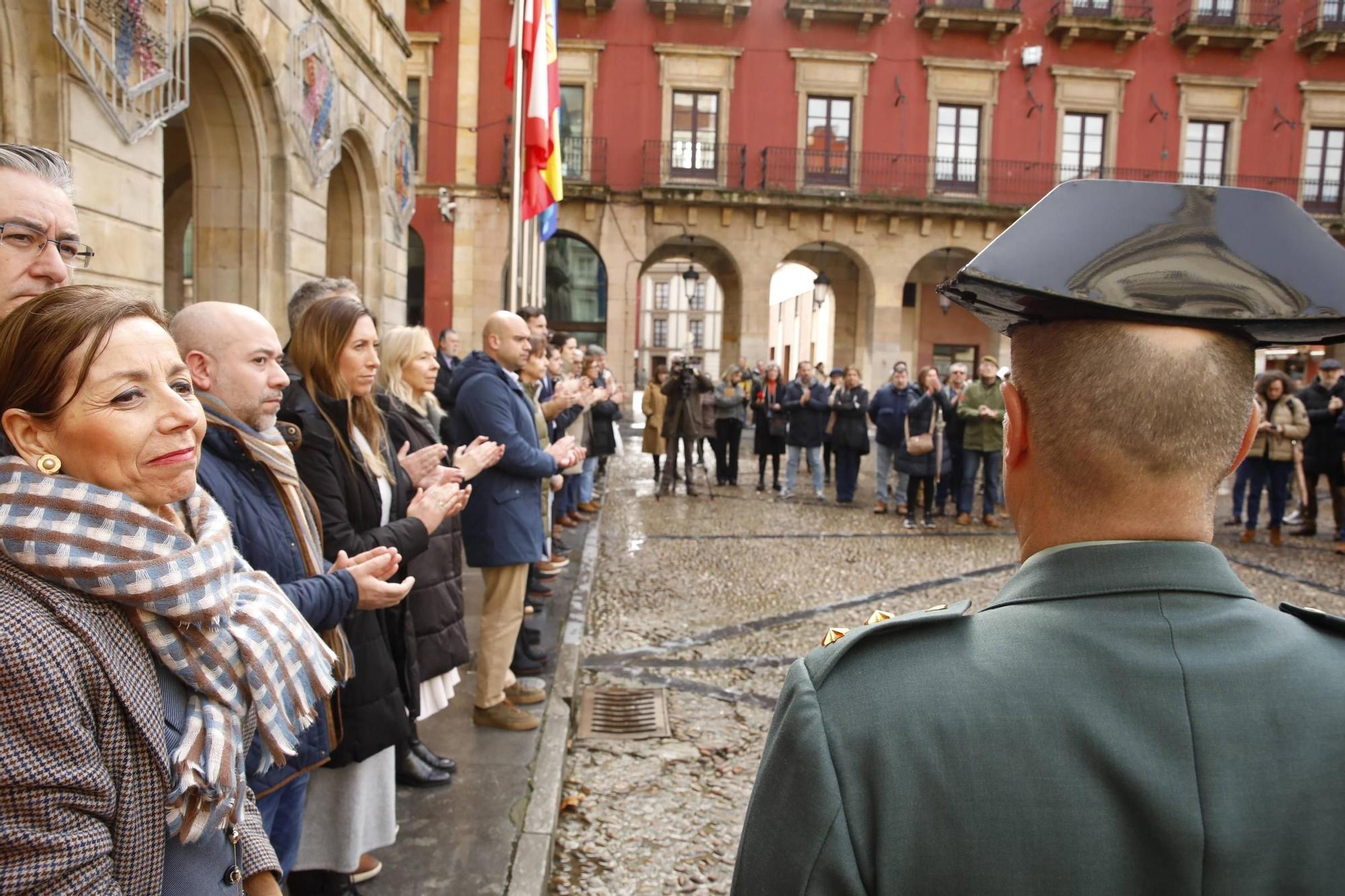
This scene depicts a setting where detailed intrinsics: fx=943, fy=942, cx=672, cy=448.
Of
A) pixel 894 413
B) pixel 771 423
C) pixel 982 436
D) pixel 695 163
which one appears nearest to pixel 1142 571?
pixel 982 436

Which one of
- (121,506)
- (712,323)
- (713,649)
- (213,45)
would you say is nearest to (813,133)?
(213,45)

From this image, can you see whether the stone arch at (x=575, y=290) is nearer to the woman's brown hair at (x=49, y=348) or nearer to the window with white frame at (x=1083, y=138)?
the window with white frame at (x=1083, y=138)

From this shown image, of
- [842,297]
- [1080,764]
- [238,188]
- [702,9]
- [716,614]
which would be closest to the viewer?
[1080,764]

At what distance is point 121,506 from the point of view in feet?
5.26

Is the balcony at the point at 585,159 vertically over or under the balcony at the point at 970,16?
under

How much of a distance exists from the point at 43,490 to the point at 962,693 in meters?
1.46

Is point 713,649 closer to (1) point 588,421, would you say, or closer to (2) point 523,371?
(2) point 523,371

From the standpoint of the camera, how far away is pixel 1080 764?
101cm

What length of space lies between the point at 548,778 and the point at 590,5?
23.9 m

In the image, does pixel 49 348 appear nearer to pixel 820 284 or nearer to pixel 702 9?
pixel 820 284

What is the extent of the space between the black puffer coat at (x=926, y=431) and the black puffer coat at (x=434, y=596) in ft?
28.5

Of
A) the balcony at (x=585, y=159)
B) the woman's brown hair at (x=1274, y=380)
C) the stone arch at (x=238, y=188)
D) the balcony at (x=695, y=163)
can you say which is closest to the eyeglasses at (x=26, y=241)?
the stone arch at (x=238, y=188)

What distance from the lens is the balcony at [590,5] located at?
24.2 m

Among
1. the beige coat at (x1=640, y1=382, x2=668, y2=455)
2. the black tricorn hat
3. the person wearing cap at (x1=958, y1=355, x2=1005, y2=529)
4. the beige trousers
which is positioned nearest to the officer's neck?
the black tricorn hat
